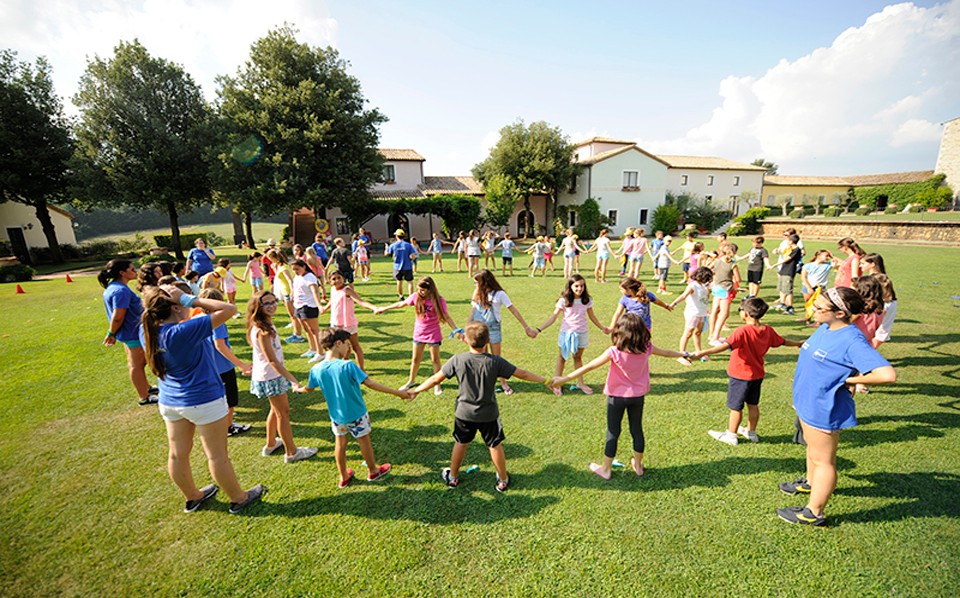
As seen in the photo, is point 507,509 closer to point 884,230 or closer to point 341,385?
point 341,385

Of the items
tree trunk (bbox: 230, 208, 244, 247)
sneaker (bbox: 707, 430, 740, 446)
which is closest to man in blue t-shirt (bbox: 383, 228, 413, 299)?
sneaker (bbox: 707, 430, 740, 446)

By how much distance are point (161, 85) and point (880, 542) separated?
126ft

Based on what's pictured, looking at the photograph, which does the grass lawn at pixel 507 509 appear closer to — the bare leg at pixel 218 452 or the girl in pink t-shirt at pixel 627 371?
the bare leg at pixel 218 452

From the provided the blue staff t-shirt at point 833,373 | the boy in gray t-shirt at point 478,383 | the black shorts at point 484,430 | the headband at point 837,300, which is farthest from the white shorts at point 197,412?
the headband at point 837,300

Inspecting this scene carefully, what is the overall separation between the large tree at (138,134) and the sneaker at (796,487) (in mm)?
32787

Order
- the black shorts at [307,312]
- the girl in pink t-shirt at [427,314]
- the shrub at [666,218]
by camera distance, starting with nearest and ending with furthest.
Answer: the girl in pink t-shirt at [427,314] < the black shorts at [307,312] < the shrub at [666,218]

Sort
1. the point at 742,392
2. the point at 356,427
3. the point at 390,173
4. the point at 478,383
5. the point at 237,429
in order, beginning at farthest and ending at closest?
the point at 390,173 < the point at 237,429 < the point at 742,392 < the point at 356,427 < the point at 478,383

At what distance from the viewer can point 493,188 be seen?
35500 millimetres

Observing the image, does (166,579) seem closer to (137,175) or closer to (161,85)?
(137,175)

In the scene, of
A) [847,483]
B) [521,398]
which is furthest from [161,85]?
[847,483]

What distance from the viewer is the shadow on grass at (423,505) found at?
3.76m

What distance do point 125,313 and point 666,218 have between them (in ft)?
144

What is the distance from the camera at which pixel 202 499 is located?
4.00 m

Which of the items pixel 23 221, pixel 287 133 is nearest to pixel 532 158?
Result: pixel 287 133
